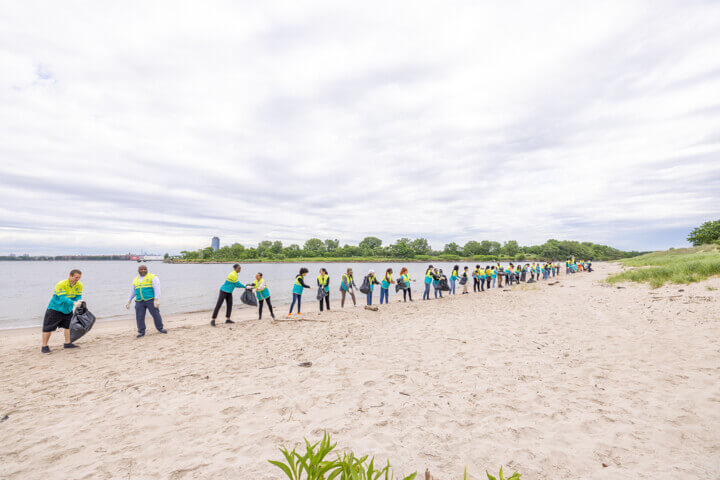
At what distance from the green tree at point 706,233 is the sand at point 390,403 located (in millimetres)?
85969

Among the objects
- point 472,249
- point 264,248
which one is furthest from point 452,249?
point 264,248

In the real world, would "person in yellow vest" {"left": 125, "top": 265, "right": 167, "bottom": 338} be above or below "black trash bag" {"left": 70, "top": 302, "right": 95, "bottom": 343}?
above

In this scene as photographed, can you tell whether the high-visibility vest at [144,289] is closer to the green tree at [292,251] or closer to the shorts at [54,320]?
the shorts at [54,320]

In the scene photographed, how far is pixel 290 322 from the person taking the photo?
12.1 m

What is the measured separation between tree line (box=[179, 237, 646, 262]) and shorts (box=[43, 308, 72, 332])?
162 m

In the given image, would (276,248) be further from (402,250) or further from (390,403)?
(390,403)

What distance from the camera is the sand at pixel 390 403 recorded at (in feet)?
11.0

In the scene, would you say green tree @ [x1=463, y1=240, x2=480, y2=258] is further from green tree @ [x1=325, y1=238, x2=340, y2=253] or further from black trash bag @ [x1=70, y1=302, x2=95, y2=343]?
black trash bag @ [x1=70, y1=302, x2=95, y2=343]

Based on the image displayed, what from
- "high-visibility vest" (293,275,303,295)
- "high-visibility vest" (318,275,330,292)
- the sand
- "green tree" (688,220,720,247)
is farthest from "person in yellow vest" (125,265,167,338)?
"green tree" (688,220,720,247)

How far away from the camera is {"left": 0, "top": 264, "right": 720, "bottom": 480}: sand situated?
132 inches

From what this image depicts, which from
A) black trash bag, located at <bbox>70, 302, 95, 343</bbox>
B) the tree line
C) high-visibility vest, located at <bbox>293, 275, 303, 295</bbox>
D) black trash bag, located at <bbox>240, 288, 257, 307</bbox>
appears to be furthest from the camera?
the tree line

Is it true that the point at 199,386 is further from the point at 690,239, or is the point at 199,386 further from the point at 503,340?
the point at 690,239

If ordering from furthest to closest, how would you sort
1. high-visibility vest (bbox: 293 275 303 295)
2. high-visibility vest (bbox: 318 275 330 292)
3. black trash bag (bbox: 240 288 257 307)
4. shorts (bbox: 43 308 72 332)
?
high-visibility vest (bbox: 318 275 330 292), high-visibility vest (bbox: 293 275 303 295), black trash bag (bbox: 240 288 257 307), shorts (bbox: 43 308 72 332)

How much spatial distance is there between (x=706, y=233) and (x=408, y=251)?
124 metres
